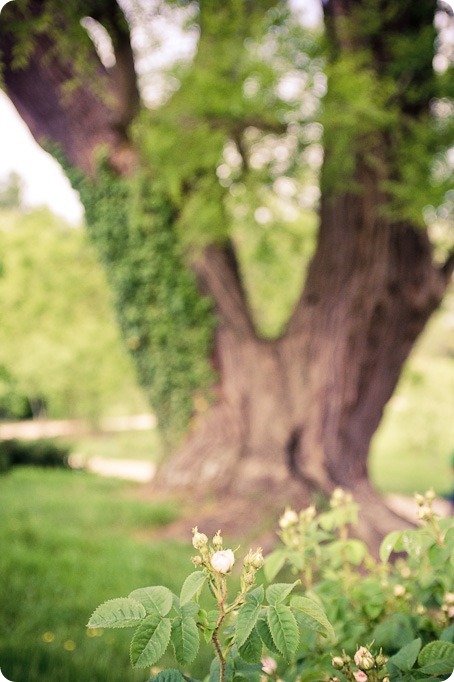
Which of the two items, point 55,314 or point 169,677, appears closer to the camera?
point 169,677

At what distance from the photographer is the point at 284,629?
87 centimetres

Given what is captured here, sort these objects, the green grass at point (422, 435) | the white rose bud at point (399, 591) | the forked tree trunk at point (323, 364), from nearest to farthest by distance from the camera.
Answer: the white rose bud at point (399, 591), the forked tree trunk at point (323, 364), the green grass at point (422, 435)

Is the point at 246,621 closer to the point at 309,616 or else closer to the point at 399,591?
the point at 309,616

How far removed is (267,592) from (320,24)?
15.7 feet

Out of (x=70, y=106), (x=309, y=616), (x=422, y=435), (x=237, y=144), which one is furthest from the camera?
(x=422, y=435)

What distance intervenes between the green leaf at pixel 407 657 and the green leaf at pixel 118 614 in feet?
1.58

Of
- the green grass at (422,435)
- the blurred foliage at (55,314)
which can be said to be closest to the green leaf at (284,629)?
the blurred foliage at (55,314)

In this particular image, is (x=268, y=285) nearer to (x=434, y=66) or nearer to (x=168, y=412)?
(x=168, y=412)

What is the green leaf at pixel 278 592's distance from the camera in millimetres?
901

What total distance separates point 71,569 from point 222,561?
2832mm

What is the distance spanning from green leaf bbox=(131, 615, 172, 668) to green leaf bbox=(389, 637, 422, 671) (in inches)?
17.8

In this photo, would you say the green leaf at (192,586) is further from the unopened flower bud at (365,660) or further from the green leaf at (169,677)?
the unopened flower bud at (365,660)

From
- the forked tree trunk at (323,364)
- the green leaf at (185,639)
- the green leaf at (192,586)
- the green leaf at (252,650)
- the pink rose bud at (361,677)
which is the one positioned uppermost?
the green leaf at (192,586)

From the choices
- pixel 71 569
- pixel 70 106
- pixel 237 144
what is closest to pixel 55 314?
pixel 70 106
